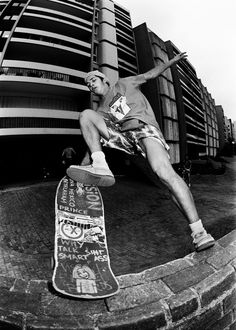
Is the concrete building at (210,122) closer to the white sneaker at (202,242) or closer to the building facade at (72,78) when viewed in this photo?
the building facade at (72,78)

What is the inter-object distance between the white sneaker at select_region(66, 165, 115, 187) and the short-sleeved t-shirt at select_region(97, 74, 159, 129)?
1.49 ft

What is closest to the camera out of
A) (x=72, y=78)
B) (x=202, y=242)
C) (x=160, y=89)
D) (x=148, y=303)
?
(x=148, y=303)

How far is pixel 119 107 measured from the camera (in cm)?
154

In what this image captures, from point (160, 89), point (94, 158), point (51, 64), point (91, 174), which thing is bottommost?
point (91, 174)

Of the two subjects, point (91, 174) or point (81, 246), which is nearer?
point (81, 246)

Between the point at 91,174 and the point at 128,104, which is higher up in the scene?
the point at 128,104

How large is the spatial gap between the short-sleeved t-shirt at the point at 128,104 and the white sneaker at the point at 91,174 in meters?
0.45

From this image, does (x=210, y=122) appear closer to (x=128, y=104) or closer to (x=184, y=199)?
(x=128, y=104)

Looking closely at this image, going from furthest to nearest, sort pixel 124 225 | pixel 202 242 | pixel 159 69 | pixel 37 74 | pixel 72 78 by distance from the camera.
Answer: pixel 124 225 → pixel 72 78 → pixel 37 74 → pixel 159 69 → pixel 202 242

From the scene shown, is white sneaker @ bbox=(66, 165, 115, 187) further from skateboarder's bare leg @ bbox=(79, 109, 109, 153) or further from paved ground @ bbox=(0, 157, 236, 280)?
paved ground @ bbox=(0, 157, 236, 280)

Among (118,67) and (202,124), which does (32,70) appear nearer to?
(118,67)

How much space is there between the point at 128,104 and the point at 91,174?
66 cm

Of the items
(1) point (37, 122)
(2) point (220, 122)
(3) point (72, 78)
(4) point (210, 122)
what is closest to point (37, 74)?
(3) point (72, 78)

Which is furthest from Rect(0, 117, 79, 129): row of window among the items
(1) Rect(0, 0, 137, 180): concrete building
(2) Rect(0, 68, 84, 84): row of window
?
(2) Rect(0, 68, 84, 84): row of window
